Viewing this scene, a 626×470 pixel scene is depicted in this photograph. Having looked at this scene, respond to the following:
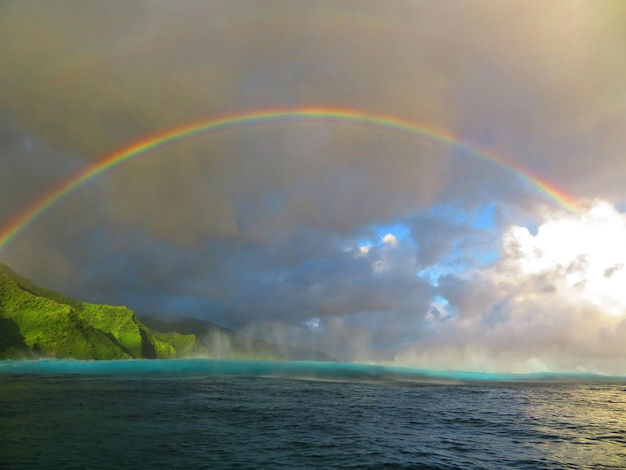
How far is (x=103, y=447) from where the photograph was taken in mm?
27859

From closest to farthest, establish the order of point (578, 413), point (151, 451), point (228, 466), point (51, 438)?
1. point (228, 466)
2. point (151, 451)
3. point (51, 438)
4. point (578, 413)

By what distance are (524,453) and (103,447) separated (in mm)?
30945

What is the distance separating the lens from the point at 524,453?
105ft

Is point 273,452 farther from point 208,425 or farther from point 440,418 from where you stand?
point 440,418

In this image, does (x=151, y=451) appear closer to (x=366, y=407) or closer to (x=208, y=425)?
(x=208, y=425)

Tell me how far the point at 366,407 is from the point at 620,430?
29186mm

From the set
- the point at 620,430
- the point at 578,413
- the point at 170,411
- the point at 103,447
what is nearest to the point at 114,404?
the point at 170,411

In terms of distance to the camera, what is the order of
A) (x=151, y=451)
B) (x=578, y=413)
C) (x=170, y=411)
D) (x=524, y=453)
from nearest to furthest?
(x=151, y=451) → (x=524, y=453) → (x=170, y=411) → (x=578, y=413)

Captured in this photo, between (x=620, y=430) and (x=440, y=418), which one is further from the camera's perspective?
(x=440, y=418)

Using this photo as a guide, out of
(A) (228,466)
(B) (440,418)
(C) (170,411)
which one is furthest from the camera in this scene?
(B) (440,418)

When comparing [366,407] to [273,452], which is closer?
[273,452]

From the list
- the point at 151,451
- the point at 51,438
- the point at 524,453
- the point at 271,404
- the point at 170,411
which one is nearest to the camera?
the point at 151,451

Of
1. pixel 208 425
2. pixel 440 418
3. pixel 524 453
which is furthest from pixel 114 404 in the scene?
pixel 524 453

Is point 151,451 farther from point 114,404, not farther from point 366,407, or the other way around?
point 366,407
